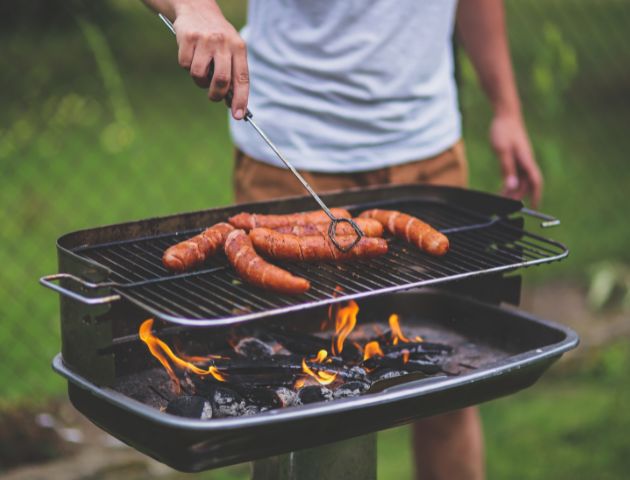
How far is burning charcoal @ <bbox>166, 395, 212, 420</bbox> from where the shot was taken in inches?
82.3

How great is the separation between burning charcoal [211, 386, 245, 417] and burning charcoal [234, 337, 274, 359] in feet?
0.98

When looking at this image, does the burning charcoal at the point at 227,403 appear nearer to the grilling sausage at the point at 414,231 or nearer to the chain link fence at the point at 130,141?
the grilling sausage at the point at 414,231

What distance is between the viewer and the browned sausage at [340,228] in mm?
2410

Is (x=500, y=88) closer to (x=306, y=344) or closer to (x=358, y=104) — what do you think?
(x=358, y=104)

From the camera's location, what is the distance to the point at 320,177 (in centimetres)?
306

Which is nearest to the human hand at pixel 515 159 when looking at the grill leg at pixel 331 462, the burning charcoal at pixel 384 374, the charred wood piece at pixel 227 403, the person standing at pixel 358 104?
the person standing at pixel 358 104

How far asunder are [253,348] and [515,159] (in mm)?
1381

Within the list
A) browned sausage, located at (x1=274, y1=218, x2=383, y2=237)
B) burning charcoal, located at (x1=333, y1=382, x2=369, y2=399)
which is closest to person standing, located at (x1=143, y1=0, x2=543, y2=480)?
browned sausage, located at (x1=274, y1=218, x2=383, y2=237)

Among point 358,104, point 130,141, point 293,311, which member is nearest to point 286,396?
point 293,311

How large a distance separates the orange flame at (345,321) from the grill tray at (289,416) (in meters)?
0.46

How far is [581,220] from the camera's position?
7145mm

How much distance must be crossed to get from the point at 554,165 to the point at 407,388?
9.74 ft

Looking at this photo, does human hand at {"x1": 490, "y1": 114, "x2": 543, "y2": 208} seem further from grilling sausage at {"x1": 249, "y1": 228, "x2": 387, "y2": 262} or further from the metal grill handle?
the metal grill handle

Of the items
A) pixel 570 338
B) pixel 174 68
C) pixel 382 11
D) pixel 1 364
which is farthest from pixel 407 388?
pixel 174 68
